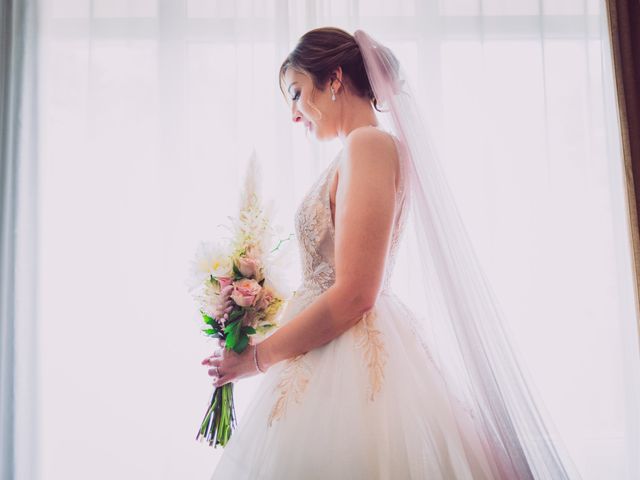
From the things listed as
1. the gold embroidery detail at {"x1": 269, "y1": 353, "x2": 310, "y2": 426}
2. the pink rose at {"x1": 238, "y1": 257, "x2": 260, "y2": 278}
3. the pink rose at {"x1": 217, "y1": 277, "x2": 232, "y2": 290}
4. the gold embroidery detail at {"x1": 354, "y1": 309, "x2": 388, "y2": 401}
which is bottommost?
the gold embroidery detail at {"x1": 269, "y1": 353, "x2": 310, "y2": 426}

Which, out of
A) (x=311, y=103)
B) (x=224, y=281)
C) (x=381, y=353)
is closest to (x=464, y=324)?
(x=381, y=353)

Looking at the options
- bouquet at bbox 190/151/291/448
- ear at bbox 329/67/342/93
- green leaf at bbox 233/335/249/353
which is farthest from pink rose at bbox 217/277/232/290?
ear at bbox 329/67/342/93

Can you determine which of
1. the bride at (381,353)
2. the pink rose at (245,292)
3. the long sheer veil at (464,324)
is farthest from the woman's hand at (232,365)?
the long sheer veil at (464,324)

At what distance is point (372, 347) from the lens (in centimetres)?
94

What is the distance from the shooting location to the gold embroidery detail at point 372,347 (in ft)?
2.94

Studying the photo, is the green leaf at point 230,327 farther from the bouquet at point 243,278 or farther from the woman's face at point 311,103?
the woman's face at point 311,103

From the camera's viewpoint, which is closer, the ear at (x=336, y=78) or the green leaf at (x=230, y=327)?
the green leaf at (x=230, y=327)

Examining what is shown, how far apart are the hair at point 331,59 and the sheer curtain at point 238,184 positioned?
0.68 meters

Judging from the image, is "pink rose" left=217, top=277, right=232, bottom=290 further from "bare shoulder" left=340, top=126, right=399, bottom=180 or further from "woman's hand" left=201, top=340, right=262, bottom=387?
"bare shoulder" left=340, top=126, right=399, bottom=180

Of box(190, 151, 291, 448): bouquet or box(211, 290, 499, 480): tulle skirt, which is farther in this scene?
box(190, 151, 291, 448): bouquet

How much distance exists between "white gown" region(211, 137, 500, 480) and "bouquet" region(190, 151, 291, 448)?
0.37ft

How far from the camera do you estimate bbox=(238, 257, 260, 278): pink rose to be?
996 mm

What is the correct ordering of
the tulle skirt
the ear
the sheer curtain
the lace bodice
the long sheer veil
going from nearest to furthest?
the tulle skirt
the long sheer veil
the lace bodice
the ear
the sheer curtain

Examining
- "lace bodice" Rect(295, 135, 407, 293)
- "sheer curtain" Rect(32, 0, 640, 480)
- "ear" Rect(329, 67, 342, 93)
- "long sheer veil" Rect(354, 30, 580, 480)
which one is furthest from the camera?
"sheer curtain" Rect(32, 0, 640, 480)
